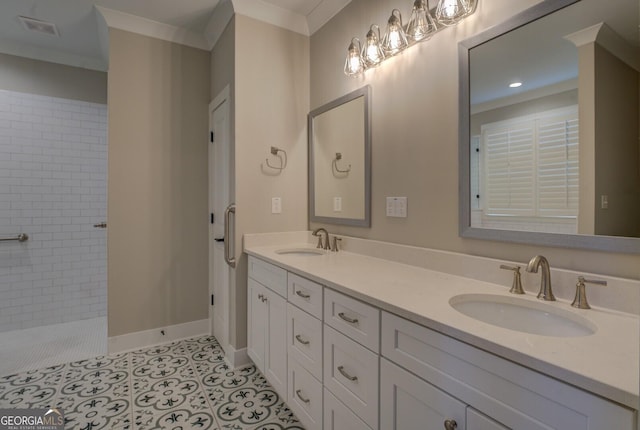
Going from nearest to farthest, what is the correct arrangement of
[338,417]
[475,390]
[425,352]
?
1. [475,390]
2. [425,352]
3. [338,417]

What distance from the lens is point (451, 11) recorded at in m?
1.36

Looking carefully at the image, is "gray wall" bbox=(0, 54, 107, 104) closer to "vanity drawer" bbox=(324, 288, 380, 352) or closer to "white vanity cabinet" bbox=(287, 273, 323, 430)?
"white vanity cabinet" bbox=(287, 273, 323, 430)

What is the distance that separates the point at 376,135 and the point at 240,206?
3.46 ft

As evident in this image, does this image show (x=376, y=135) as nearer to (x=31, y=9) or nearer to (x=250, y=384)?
(x=250, y=384)

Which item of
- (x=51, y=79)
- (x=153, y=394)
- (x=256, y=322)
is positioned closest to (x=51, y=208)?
(x=51, y=79)

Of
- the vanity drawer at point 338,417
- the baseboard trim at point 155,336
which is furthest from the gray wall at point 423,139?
the baseboard trim at point 155,336

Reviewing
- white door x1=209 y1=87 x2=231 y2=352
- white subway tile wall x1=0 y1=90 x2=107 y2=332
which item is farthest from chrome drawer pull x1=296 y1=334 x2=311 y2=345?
white subway tile wall x1=0 y1=90 x2=107 y2=332

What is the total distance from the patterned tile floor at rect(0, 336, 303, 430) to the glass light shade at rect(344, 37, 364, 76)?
2.05 metres

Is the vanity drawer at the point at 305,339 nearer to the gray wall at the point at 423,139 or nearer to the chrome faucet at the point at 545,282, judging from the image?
the gray wall at the point at 423,139

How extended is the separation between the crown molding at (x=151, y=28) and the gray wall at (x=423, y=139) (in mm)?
1433

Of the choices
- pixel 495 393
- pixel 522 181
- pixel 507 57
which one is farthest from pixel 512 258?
pixel 507 57

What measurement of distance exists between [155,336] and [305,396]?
1.75 m

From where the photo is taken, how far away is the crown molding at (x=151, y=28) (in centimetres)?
241

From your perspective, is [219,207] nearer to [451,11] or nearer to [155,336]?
[155,336]
